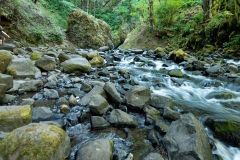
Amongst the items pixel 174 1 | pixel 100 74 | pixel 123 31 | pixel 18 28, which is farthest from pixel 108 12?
pixel 100 74

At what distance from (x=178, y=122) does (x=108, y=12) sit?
3499 cm

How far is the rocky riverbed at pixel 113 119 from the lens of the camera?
1935 millimetres

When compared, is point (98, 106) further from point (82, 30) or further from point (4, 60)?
point (82, 30)

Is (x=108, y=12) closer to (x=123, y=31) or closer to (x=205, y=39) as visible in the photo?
(x=123, y=31)

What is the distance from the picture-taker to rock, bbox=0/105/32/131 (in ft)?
7.25

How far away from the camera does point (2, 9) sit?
9.21 meters

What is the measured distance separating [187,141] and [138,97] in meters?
1.48

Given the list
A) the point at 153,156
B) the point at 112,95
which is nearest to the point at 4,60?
the point at 112,95

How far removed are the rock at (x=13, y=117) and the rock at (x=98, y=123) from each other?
3.06ft

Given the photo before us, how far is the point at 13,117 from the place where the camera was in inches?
88.8

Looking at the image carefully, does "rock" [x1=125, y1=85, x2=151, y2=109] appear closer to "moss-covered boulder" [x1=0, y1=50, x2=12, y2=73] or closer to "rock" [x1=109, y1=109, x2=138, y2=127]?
"rock" [x1=109, y1=109, x2=138, y2=127]

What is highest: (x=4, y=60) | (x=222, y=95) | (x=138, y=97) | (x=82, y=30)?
(x=82, y=30)

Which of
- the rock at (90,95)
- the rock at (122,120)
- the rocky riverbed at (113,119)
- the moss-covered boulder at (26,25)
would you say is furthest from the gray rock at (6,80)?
the moss-covered boulder at (26,25)

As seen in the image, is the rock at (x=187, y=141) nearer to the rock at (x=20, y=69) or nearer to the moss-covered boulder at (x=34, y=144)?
the moss-covered boulder at (x=34, y=144)
